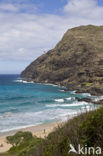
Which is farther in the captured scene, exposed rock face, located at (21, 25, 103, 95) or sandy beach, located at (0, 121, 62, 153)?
exposed rock face, located at (21, 25, 103, 95)

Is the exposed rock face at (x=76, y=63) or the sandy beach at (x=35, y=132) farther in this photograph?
the exposed rock face at (x=76, y=63)

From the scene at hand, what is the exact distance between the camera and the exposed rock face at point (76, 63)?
96688mm

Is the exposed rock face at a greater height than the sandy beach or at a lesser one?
greater

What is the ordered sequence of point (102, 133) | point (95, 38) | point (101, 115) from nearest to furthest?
point (102, 133)
point (101, 115)
point (95, 38)

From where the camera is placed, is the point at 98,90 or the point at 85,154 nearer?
the point at 85,154

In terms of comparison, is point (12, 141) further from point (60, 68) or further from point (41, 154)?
point (60, 68)

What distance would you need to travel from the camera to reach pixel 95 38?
131 metres

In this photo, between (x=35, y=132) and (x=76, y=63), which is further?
A: (x=76, y=63)

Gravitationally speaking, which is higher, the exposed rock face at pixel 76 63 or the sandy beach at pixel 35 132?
the exposed rock face at pixel 76 63

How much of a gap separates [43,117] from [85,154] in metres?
34.2

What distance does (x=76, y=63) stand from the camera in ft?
368

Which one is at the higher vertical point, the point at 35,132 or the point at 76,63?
the point at 76,63

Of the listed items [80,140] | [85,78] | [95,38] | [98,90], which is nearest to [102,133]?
[80,140]

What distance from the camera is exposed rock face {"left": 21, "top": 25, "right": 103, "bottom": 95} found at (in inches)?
3807
